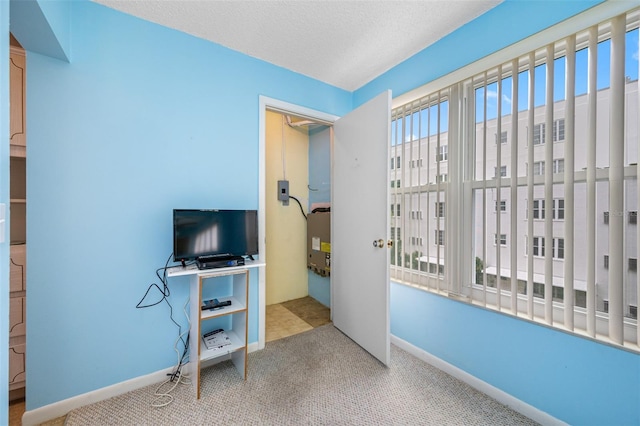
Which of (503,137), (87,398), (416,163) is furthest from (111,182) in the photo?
(503,137)

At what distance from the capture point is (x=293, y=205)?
11.3 feet

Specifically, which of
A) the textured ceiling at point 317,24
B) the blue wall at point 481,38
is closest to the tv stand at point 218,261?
the textured ceiling at point 317,24

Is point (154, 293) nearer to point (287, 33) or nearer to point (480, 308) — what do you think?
point (287, 33)

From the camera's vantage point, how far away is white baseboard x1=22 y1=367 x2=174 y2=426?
56.7 inches

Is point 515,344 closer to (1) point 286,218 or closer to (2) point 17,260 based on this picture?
(1) point 286,218

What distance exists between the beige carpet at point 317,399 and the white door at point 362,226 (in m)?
0.26

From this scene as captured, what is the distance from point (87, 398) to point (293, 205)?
2.52 metres

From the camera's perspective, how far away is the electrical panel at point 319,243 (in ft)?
10.1

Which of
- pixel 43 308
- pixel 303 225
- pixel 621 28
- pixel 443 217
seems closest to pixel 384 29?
pixel 621 28

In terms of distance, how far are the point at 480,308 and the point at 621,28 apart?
1656 millimetres

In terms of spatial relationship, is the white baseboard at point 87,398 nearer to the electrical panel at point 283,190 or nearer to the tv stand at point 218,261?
the tv stand at point 218,261

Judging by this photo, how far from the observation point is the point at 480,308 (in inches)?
66.8

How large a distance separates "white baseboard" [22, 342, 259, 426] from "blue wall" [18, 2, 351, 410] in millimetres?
34

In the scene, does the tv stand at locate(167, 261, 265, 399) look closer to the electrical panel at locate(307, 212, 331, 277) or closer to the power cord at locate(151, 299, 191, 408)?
the power cord at locate(151, 299, 191, 408)
